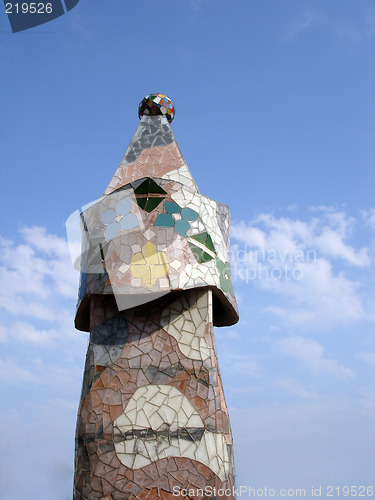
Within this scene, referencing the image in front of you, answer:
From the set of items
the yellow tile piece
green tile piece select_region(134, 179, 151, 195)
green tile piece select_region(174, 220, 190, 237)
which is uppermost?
green tile piece select_region(134, 179, 151, 195)

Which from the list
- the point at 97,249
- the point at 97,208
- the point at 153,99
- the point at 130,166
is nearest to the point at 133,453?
the point at 97,249

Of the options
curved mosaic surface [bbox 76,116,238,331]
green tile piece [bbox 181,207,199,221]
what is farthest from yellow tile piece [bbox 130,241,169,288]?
green tile piece [bbox 181,207,199,221]

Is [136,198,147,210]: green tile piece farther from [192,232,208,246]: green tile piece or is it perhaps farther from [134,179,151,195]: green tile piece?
[192,232,208,246]: green tile piece

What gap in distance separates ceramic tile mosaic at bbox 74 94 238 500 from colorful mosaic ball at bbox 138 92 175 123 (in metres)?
2.02

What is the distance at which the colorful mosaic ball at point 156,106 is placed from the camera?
35.6 feet

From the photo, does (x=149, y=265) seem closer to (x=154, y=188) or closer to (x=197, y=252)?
(x=197, y=252)

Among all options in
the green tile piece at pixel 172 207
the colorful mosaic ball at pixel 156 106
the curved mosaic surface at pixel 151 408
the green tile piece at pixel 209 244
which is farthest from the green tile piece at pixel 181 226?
the colorful mosaic ball at pixel 156 106

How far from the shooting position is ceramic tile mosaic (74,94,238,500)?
7848mm

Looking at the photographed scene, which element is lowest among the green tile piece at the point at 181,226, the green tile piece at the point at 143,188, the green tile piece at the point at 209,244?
the green tile piece at the point at 209,244

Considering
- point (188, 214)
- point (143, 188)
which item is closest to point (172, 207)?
point (188, 214)

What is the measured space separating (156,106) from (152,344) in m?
4.91

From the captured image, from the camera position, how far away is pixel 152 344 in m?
8.56

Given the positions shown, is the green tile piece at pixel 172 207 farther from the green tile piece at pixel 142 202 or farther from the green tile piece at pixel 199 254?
the green tile piece at pixel 199 254

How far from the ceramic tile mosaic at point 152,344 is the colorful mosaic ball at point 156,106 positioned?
6.64ft
